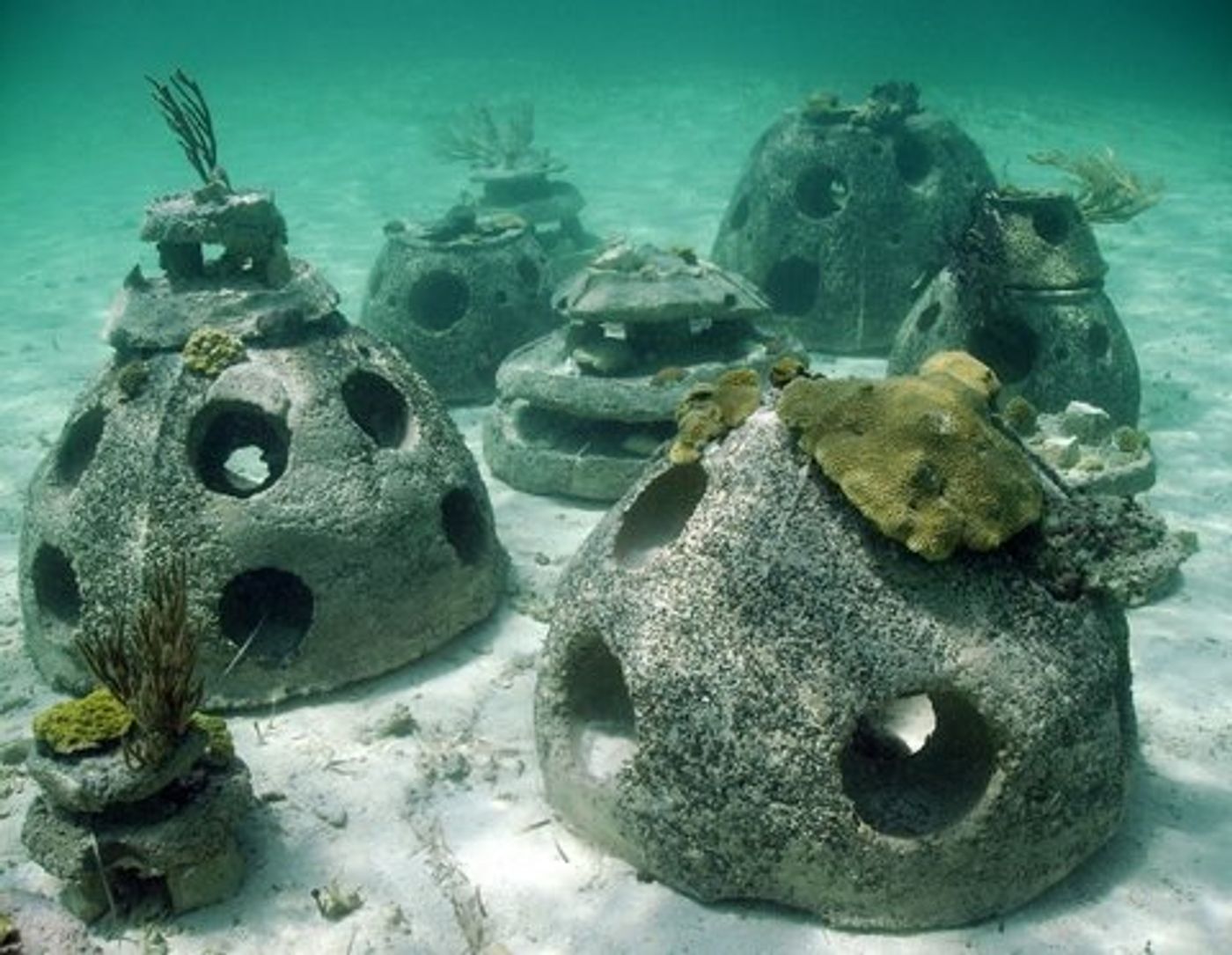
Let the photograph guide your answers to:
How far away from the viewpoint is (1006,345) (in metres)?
10.6

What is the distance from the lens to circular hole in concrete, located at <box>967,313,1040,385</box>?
10.4 m

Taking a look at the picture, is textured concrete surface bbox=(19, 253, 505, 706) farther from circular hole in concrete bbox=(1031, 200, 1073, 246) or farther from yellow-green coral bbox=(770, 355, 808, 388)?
circular hole in concrete bbox=(1031, 200, 1073, 246)

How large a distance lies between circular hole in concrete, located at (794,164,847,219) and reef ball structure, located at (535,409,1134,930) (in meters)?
9.28

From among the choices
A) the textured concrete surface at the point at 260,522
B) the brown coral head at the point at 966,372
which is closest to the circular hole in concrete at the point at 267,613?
the textured concrete surface at the point at 260,522

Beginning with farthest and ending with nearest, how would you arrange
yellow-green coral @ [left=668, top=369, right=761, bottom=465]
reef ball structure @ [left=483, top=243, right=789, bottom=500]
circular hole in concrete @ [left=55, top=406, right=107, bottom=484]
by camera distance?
reef ball structure @ [left=483, top=243, right=789, bottom=500]
circular hole in concrete @ [left=55, top=406, right=107, bottom=484]
yellow-green coral @ [left=668, top=369, right=761, bottom=465]

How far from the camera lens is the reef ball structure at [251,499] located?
6.66 metres

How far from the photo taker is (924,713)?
6.08m

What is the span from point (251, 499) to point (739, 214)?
969 cm

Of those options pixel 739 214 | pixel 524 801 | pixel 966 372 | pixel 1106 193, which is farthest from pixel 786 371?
pixel 1106 193

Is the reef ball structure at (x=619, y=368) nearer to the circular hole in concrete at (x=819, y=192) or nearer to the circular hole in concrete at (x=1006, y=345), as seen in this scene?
the circular hole in concrete at (x=1006, y=345)

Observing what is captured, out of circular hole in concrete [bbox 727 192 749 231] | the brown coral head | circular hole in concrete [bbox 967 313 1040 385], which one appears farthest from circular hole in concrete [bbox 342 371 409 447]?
circular hole in concrete [bbox 727 192 749 231]

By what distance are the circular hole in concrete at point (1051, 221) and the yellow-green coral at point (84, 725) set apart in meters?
9.18

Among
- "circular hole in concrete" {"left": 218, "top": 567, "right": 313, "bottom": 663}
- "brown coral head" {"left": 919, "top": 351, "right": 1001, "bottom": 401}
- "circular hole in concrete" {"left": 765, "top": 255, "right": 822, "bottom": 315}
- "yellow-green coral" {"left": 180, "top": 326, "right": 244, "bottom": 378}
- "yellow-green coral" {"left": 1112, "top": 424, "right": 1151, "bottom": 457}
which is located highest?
"brown coral head" {"left": 919, "top": 351, "right": 1001, "bottom": 401}

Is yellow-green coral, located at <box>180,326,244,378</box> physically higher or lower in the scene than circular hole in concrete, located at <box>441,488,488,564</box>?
higher
